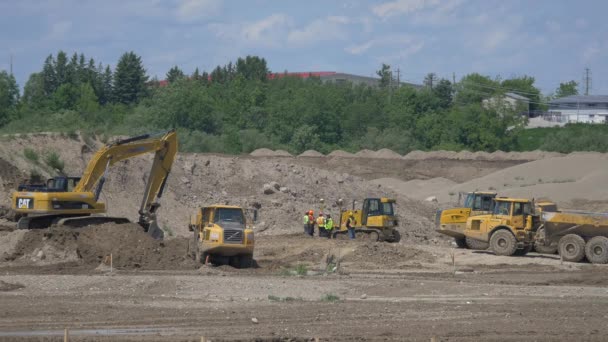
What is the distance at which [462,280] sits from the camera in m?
27.8

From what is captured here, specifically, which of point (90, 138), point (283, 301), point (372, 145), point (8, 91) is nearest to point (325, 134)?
point (372, 145)

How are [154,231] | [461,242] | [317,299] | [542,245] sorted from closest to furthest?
[317,299] → [154,231] → [542,245] → [461,242]

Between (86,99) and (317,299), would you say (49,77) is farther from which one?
(317,299)

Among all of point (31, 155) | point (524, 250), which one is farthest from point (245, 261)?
point (31, 155)

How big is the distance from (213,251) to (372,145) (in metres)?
63.2

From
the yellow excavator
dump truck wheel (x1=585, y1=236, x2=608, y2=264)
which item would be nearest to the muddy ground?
dump truck wheel (x1=585, y1=236, x2=608, y2=264)

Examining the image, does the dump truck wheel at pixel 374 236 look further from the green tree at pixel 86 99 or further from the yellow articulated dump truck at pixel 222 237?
the green tree at pixel 86 99

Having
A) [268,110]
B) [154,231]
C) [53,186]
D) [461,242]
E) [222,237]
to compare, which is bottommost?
[461,242]

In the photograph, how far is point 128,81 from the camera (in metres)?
109

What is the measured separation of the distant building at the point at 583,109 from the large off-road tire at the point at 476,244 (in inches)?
3681

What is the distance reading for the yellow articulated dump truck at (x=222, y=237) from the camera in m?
28.4

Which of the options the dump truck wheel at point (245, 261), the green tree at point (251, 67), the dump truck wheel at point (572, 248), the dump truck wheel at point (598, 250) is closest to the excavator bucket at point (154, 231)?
the dump truck wheel at point (245, 261)

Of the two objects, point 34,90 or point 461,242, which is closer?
point 461,242

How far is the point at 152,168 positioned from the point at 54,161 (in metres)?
13.0
